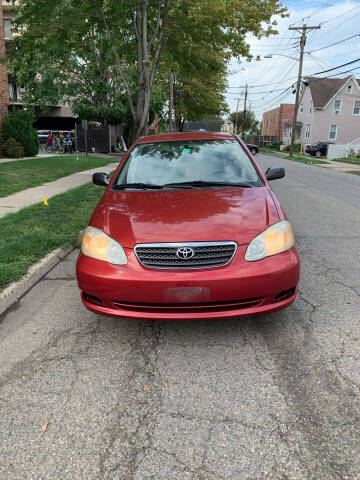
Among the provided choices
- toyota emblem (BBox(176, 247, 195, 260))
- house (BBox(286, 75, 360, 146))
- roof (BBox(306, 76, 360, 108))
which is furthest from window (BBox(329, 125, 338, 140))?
toyota emblem (BBox(176, 247, 195, 260))

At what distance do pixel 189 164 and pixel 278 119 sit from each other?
227 ft

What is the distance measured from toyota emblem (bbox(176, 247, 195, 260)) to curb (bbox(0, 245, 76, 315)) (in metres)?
1.98

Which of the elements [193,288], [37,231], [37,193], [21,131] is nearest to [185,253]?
[193,288]

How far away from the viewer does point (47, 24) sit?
37.8 ft

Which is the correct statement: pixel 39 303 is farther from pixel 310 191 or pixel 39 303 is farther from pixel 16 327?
pixel 310 191

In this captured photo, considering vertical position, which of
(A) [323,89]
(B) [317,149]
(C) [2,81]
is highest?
(A) [323,89]

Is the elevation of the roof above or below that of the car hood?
above

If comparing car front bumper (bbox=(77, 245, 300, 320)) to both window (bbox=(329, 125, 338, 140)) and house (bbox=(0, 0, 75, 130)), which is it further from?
window (bbox=(329, 125, 338, 140))

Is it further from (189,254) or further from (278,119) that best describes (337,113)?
(189,254)

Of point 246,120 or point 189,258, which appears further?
point 246,120

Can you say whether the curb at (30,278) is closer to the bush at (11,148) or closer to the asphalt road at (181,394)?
the asphalt road at (181,394)

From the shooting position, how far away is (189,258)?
9.14 feet

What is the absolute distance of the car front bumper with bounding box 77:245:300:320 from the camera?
271 cm

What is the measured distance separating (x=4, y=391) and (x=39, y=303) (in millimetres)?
1414
